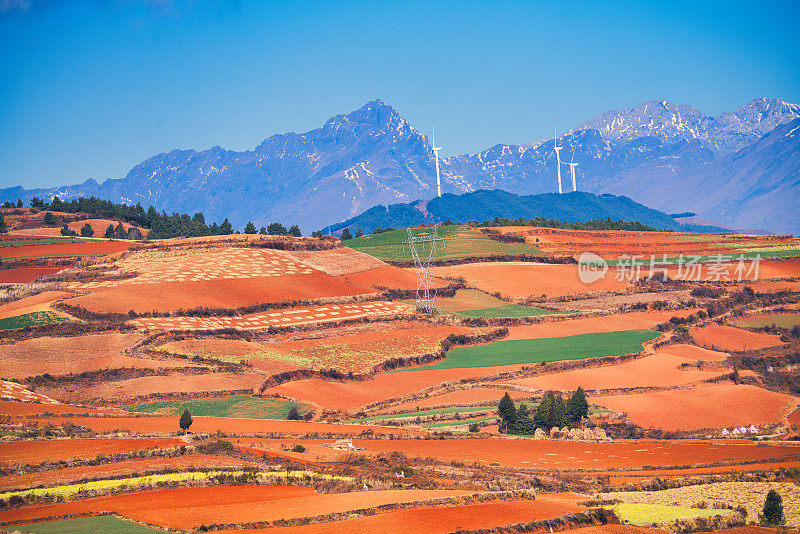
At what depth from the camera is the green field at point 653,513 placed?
25.6m

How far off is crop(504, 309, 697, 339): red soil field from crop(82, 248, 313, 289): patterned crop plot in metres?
31.8

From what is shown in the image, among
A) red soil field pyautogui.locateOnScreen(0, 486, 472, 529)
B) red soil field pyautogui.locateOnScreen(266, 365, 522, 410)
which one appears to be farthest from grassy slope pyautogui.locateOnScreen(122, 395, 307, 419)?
red soil field pyautogui.locateOnScreen(0, 486, 472, 529)

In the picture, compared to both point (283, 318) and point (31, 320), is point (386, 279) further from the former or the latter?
point (31, 320)

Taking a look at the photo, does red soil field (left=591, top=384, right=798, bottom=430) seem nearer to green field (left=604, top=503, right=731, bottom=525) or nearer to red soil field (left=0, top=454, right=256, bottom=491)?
green field (left=604, top=503, right=731, bottom=525)

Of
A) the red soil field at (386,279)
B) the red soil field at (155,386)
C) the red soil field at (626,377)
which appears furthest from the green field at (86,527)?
the red soil field at (386,279)

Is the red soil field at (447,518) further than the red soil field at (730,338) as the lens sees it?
No

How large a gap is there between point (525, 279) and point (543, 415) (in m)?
60.2

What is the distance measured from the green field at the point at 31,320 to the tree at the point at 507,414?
1553 inches

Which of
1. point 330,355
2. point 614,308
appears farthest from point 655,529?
point 614,308

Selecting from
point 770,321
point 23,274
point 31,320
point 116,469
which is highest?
point 23,274

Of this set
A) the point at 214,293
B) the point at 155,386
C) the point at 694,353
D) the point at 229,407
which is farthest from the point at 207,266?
the point at 694,353

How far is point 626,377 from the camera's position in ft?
204

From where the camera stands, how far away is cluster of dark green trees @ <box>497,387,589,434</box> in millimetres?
48969

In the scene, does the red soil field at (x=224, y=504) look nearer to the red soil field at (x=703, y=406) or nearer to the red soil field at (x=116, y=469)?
the red soil field at (x=116, y=469)
